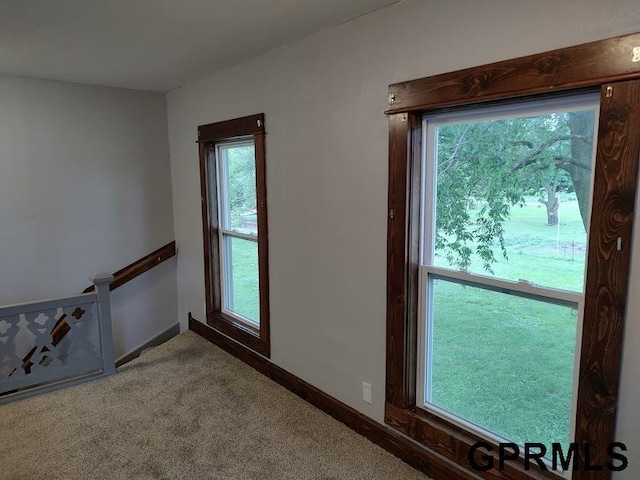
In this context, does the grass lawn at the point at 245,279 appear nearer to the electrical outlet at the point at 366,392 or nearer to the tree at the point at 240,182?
the tree at the point at 240,182

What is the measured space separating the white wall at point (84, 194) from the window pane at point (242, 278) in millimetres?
906

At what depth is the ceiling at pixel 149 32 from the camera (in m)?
2.04

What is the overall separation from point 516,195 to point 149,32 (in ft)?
6.89

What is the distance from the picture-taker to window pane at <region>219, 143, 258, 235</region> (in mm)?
3297

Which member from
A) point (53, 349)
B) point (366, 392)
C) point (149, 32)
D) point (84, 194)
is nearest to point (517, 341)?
point (366, 392)

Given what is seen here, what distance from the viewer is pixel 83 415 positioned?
8.84ft

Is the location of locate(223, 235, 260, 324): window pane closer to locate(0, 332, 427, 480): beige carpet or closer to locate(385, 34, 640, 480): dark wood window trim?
locate(0, 332, 427, 480): beige carpet

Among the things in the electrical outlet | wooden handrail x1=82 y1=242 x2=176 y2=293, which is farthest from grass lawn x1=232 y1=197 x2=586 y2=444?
wooden handrail x1=82 y1=242 x2=176 y2=293

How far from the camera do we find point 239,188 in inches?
137

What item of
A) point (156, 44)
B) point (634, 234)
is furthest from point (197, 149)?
point (634, 234)

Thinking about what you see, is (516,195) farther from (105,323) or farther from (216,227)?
(105,323)

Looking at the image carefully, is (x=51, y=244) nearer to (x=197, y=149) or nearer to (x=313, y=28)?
(x=197, y=149)

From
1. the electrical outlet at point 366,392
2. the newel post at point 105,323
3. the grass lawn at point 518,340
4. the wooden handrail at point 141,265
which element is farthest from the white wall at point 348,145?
the wooden handrail at point 141,265

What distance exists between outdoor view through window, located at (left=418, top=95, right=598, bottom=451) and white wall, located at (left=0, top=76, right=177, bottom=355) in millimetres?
2976
